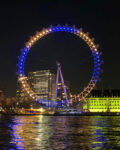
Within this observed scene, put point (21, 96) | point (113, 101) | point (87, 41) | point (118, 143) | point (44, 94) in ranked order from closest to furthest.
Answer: point (118, 143) → point (87, 41) → point (113, 101) → point (44, 94) → point (21, 96)

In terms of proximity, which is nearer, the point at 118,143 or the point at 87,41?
the point at 118,143

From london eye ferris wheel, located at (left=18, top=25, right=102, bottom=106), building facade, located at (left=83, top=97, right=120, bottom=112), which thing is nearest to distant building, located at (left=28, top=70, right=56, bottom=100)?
building facade, located at (left=83, top=97, right=120, bottom=112)

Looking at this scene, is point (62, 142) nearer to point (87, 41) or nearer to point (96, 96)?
point (87, 41)

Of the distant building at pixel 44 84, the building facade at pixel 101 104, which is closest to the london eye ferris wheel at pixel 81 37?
the building facade at pixel 101 104

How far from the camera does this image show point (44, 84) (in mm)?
143250

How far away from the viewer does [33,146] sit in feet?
56.1

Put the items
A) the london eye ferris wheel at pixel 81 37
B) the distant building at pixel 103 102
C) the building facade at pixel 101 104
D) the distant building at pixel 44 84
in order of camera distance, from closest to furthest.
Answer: the london eye ferris wheel at pixel 81 37, the building facade at pixel 101 104, the distant building at pixel 103 102, the distant building at pixel 44 84

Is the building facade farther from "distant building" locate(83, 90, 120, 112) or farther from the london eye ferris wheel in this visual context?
the london eye ferris wheel

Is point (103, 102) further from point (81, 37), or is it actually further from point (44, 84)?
point (81, 37)

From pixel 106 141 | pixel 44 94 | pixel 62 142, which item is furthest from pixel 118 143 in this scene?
pixel 44 94

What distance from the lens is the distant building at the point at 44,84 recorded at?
142 m

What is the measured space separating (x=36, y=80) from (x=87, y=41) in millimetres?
93808

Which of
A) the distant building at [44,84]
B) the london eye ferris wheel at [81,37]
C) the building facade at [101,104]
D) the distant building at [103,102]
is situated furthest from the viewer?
the distant building at [44,84]

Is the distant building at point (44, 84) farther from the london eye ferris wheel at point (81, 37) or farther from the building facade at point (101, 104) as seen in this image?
the london eye ferris wheel at point (81, 37)
